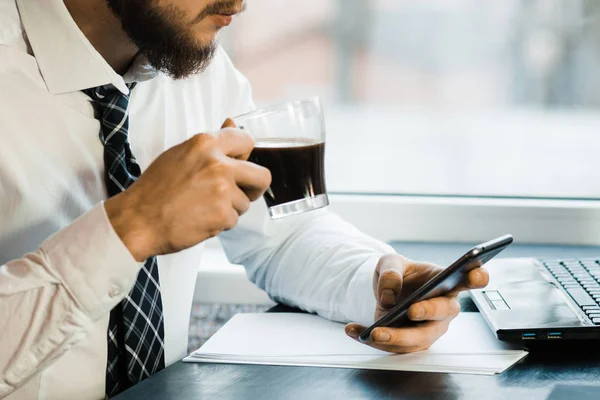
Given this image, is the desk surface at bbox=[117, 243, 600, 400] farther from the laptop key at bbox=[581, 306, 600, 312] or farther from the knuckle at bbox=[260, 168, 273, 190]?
the knuckle at bbox=[260, 168, 273, 190]

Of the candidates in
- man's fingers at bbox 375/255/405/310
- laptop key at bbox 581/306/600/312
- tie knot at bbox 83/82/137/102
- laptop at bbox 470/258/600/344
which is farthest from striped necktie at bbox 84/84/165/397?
laptop key at bbox 581/306/600/312

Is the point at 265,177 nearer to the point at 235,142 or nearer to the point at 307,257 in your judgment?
the point at 235,142

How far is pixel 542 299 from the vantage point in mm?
1131

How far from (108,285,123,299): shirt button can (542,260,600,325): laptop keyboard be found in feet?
1.90

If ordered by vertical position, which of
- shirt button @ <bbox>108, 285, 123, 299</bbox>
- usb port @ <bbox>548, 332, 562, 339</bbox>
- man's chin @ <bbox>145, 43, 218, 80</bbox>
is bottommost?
usb port @ <bbox>548, 332, 562, 339</bbox>

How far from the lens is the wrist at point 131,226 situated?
828 mm

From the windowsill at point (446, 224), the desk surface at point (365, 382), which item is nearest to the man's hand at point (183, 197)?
the desk surface at point (365, 382)

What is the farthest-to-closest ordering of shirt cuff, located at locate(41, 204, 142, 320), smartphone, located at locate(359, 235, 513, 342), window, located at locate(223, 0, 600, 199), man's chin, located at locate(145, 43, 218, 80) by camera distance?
window, located at locate(223, 0, 600, 199)
man's chin, located at locate(145, 43, 218, 80)
smartphone, located at locate(359, 235, 513, 342)
shirt cuff, located at locate(41, 204, 142, 320)

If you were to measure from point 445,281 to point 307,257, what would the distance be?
410mm

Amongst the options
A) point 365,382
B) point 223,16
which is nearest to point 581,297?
point 365,382

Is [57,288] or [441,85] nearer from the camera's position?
[57,288]

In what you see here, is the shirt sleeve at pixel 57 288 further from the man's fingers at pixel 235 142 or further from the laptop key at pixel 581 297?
the laptop key at pixel 581 297

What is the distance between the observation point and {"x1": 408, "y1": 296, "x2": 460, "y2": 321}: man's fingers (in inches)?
38.7

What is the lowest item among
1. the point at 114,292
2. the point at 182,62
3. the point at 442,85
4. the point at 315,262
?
the point at 315,262
